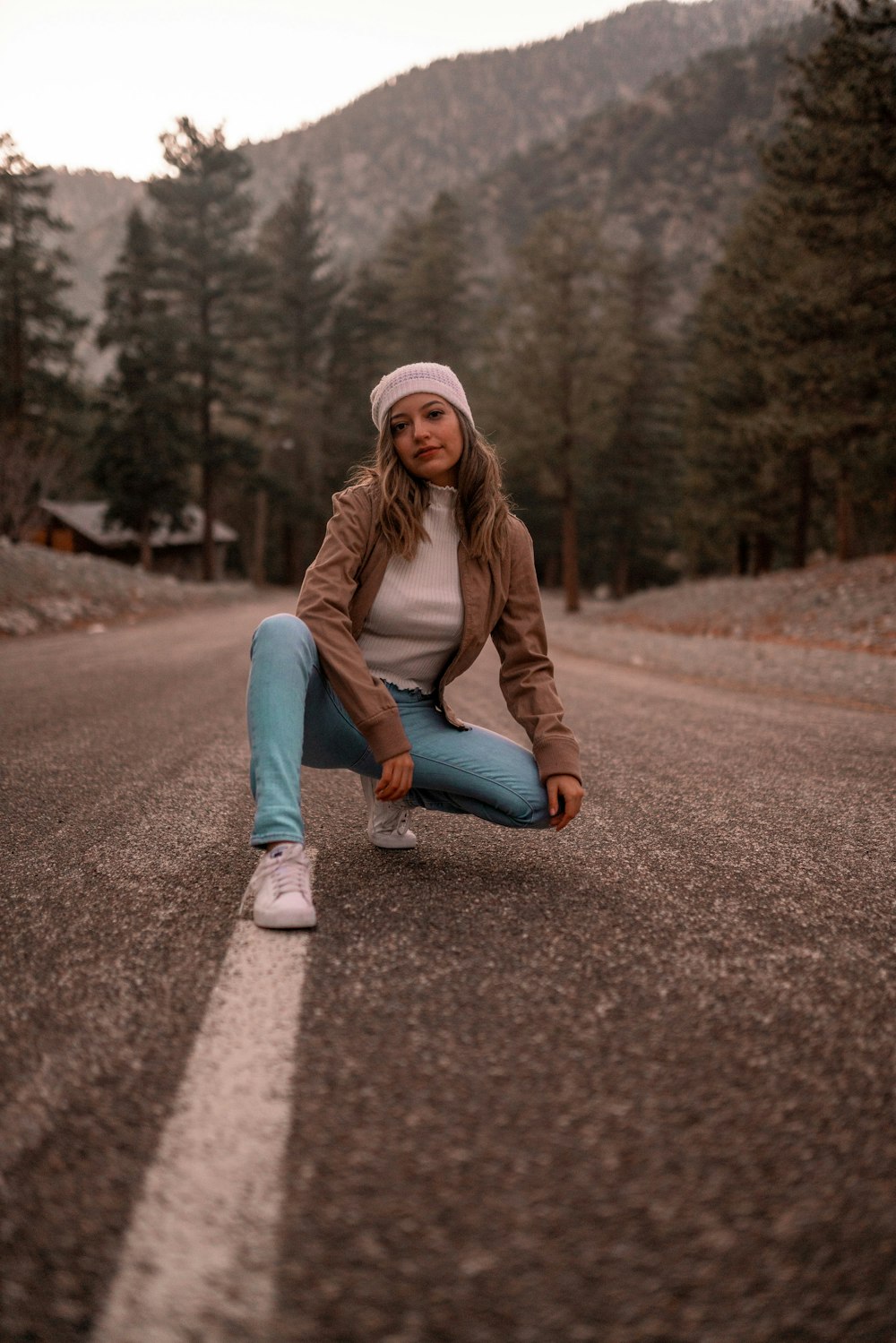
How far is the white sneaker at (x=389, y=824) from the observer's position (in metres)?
2.74

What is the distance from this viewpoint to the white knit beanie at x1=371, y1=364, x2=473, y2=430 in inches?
105

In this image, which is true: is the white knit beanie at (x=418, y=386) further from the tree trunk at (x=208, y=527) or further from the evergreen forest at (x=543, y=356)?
the tree trunk at (x=208, y=527)

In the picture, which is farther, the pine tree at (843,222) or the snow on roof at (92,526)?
the snow on roof at (92,526)

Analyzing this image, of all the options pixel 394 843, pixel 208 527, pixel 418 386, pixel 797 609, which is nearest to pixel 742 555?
pixel 797 609

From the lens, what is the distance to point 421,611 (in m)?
2.68

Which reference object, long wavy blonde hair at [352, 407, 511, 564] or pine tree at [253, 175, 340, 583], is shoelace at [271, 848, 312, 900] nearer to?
long wavy blonde hair at [352, 407, 511, 564]

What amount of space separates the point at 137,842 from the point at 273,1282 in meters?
2.00

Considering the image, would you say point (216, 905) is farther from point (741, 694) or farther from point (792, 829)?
point (741, 694)

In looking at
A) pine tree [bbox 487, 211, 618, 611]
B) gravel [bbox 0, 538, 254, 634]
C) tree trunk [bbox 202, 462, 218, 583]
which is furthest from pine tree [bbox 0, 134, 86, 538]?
pine tree [bbox 487, 211, 618, 611]

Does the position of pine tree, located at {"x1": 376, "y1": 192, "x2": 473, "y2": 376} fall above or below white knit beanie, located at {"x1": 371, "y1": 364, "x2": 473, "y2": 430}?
above

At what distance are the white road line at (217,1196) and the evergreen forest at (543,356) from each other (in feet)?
5.15

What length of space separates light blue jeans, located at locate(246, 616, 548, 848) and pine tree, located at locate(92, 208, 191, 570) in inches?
1263

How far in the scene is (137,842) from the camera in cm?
283

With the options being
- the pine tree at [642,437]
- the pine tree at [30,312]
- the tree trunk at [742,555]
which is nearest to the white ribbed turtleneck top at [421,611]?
the pine tree at [30,312]
